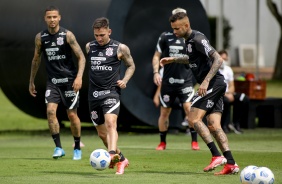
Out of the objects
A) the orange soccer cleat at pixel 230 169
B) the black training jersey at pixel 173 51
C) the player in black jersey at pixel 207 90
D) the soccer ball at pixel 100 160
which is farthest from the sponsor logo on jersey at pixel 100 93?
the black training jersey at pixel 173 51

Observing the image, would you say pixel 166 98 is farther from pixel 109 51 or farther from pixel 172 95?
pixel 109 51

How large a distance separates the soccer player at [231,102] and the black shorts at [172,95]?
12.7 feet

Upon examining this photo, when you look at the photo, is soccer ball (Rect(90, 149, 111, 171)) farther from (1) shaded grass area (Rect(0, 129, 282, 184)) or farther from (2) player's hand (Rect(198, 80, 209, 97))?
(2) player's hand (Rect(198, 80, 209, 97))

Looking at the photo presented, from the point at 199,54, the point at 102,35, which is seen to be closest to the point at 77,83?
the point at 102,35

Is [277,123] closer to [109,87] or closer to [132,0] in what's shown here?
[132,0]

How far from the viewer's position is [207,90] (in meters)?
13.8

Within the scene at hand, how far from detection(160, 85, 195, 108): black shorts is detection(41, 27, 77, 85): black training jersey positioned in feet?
8.21

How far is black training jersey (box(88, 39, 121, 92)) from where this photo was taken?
563 inches

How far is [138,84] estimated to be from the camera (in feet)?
73.3

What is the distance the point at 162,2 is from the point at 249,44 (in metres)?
28.7

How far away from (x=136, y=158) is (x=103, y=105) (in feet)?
7.44

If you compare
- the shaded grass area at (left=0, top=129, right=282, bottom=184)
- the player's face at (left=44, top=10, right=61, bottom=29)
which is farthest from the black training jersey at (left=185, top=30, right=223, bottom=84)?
the player's face at (left=44, top=10, right=61, bottom=29)

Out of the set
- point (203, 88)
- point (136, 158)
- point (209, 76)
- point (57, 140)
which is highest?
point (209, 76)

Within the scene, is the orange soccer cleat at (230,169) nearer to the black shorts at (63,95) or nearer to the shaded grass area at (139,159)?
the shaded grass area at (139,159)
